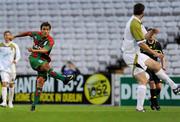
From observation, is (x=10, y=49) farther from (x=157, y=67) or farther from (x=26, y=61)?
(x=26, y=61)

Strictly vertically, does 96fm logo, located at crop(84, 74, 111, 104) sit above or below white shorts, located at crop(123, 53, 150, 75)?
below

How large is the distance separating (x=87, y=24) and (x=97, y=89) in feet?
14.4

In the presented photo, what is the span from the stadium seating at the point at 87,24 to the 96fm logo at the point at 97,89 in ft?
7.71

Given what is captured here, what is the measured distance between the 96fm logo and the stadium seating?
2.35m

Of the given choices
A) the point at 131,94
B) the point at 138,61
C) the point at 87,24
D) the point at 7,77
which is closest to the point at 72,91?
the point at 131,94

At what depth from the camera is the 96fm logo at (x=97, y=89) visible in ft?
54.6

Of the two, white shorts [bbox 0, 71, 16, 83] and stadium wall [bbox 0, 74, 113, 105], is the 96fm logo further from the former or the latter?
white shorts [bbox 0, 71, 16, 83]

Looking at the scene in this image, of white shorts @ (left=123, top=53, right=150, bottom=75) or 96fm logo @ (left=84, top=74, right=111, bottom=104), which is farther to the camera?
96fm logo @ (left=84, top=74, right=111, bottom=104)

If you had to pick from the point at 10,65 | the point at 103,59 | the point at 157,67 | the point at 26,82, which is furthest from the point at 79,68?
the point at 157,67

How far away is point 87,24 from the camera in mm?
20625

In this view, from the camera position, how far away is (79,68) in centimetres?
1961

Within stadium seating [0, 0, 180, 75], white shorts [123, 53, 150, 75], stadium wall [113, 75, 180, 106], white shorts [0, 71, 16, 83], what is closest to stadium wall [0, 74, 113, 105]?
stadium wall [113, 75, 180, 106]

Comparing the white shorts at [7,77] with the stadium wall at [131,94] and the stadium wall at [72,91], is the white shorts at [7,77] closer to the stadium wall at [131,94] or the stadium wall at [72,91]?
the stadium wall at [72,91]

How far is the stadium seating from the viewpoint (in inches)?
773
